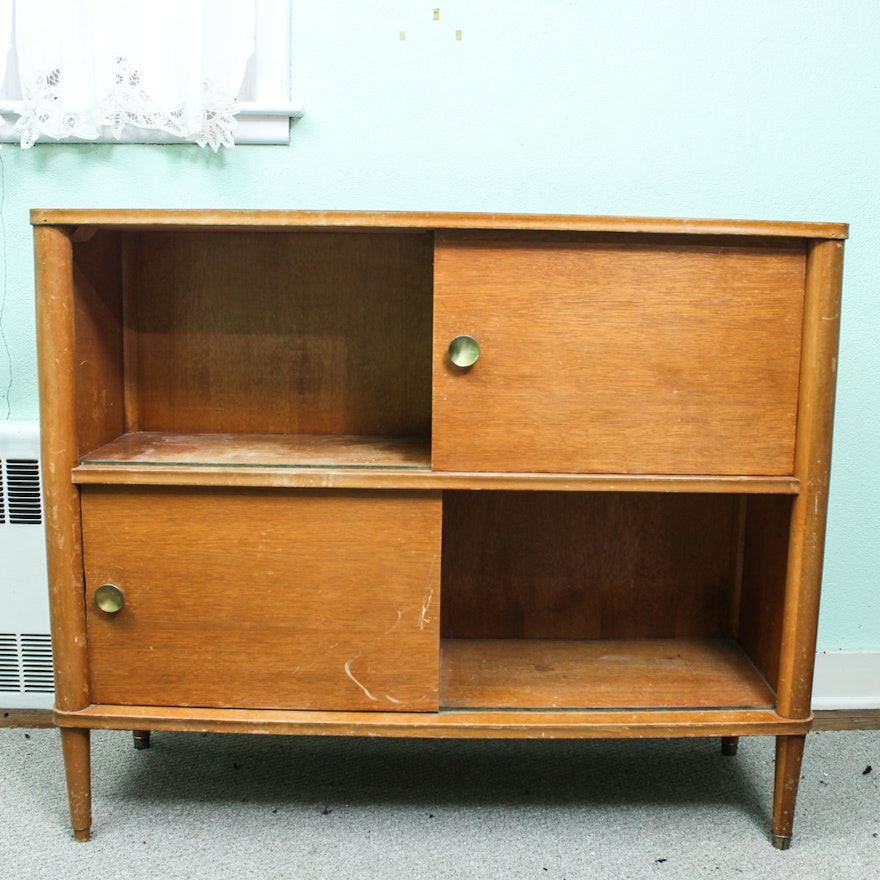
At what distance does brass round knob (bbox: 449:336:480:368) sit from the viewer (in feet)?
3.40

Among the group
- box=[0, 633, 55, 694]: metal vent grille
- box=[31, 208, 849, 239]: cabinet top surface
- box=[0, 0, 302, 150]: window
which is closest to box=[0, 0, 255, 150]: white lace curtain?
box=[0, 0, 302, 150]: window

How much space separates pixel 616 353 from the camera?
A: 3.45ft

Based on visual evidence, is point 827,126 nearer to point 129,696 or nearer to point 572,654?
point 572,654

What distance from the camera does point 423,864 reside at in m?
1.13

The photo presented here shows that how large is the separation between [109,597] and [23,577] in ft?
1.54

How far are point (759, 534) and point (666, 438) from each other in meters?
0.33

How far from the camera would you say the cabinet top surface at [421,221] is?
3.30 ft

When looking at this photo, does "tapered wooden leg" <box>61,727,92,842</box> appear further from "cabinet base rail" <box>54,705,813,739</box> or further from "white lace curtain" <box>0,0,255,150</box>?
"white lace curtain" <box>0,0,255,150</box>

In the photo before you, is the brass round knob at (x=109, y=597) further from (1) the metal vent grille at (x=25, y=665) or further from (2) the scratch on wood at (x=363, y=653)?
(1) the metal vent grille at (x=25, y=665)

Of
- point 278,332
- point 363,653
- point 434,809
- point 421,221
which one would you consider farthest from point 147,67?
point 434,809

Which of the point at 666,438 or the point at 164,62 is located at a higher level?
the point at 164,62

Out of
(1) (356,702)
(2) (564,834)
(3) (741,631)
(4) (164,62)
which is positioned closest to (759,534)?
(3) (741,631)

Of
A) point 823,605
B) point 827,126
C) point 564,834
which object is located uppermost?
point 827,126

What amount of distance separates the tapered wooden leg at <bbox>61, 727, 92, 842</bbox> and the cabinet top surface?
2.09 ft
